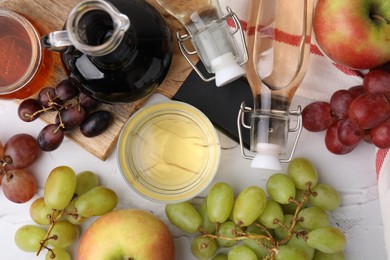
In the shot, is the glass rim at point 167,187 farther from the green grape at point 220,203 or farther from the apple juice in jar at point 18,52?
the apple juice in jar at point 18,52

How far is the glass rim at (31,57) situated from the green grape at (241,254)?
35cm

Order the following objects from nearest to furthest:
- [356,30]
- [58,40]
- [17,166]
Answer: [58,40] → [356,30] → [17,166]

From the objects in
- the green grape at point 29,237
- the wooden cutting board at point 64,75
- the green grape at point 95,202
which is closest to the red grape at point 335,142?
the wooden cutting board at point 64,75

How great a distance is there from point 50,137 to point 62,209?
101mm

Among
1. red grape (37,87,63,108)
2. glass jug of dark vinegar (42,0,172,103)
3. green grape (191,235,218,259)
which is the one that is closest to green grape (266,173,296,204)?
green grape (191,235,218,259)

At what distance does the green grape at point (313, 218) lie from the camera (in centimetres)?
69

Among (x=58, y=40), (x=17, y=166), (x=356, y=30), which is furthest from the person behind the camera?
(x=17, y=166)

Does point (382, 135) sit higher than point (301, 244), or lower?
higher

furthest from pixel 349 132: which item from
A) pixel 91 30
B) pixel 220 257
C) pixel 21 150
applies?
pixel 21 150

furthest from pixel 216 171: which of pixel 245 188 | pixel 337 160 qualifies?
pixel 337 160

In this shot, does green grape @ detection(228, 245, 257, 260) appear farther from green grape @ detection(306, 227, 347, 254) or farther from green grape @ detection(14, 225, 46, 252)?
green grape @ detection(14, 225, 46, 252)

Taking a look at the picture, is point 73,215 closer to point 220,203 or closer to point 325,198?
point 220,203

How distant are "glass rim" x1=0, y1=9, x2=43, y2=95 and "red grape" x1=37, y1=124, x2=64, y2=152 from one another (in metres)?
0.07

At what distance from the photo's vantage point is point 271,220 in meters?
0.69
